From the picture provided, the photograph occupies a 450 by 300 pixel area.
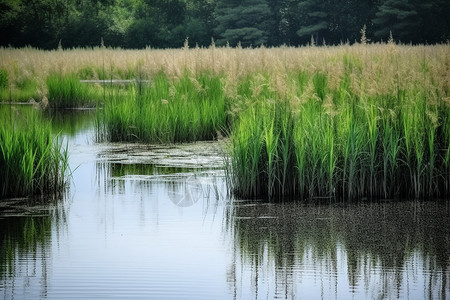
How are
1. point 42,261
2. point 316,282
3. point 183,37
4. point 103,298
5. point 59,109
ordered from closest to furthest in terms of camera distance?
1. point 103,298
2. point 316,282
3. point 42,261
4. point 59,109
5. point 183,37

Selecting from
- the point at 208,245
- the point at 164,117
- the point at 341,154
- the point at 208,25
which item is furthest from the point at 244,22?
the point at 208,245

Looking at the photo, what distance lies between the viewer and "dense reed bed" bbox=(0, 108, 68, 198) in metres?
7.67

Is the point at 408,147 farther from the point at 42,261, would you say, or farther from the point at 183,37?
the point at 183,37

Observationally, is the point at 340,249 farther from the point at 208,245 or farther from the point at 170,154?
the point at 170,154

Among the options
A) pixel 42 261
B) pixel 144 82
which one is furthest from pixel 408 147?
Answer: pixel 144 82

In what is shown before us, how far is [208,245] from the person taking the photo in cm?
596

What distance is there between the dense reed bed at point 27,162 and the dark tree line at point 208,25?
37.3 m

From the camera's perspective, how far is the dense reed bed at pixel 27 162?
7.67 meters

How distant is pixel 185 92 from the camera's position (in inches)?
505

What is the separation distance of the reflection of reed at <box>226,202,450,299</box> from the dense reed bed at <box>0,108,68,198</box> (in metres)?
2.02

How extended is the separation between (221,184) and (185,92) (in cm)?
476

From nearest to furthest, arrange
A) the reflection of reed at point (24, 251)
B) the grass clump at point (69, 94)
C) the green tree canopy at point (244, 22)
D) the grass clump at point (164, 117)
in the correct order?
1. the reflection of reed at point (24, 251)
2. the grass clump at point (164, 117)
3. the grass clump at point (69, 94)
4. the green tree canopy at point (244, 22)

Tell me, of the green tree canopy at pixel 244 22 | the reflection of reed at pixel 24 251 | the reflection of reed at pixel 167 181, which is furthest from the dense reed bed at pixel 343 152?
the green tree canopy at pixel 244 22

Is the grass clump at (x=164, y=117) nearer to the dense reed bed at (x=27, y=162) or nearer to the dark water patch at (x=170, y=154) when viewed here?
the dark water patch at (x=170, y=154)
